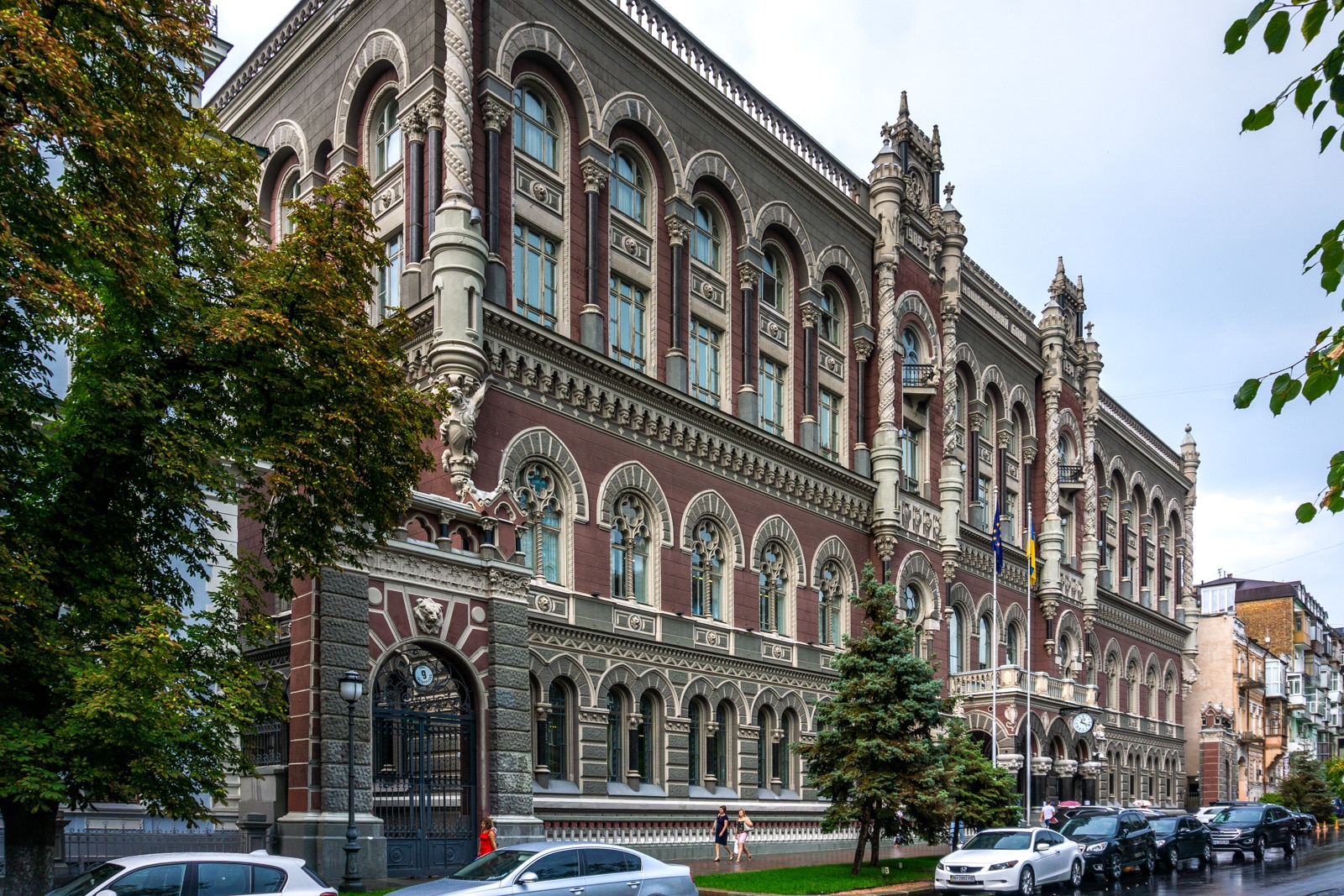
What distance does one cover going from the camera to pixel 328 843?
20594 mm

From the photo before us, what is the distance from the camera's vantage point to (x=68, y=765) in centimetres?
1498

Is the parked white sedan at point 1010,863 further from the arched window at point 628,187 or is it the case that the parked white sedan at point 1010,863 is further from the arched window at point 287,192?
the arched window at point 287,192

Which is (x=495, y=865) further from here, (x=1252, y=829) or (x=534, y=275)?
(x=1252, y=829)

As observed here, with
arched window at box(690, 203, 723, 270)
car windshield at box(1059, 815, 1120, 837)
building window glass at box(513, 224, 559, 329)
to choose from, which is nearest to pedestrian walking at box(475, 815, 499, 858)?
building window glass at box(513, 224, 559, 329)

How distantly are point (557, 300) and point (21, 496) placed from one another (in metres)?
18.4

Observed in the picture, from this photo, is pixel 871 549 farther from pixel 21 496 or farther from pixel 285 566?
pixel 21 496

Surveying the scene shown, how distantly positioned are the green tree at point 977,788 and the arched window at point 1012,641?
18704 millimetres

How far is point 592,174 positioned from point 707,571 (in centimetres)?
1185

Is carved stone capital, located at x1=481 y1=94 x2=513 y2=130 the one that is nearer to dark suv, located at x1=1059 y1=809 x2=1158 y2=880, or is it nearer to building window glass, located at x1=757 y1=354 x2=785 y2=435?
building window glass, located at x1=757 y1=354 x2=785 y2=435

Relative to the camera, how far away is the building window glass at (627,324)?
34500mm

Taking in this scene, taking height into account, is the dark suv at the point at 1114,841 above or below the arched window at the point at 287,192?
below

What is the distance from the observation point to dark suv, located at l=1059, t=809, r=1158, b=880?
3111 centimetres

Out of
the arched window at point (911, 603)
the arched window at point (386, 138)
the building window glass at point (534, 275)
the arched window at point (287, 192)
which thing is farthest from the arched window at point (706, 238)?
the arched window at point (911, 603)

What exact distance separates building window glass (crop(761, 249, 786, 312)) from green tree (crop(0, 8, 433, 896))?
23.0 m
